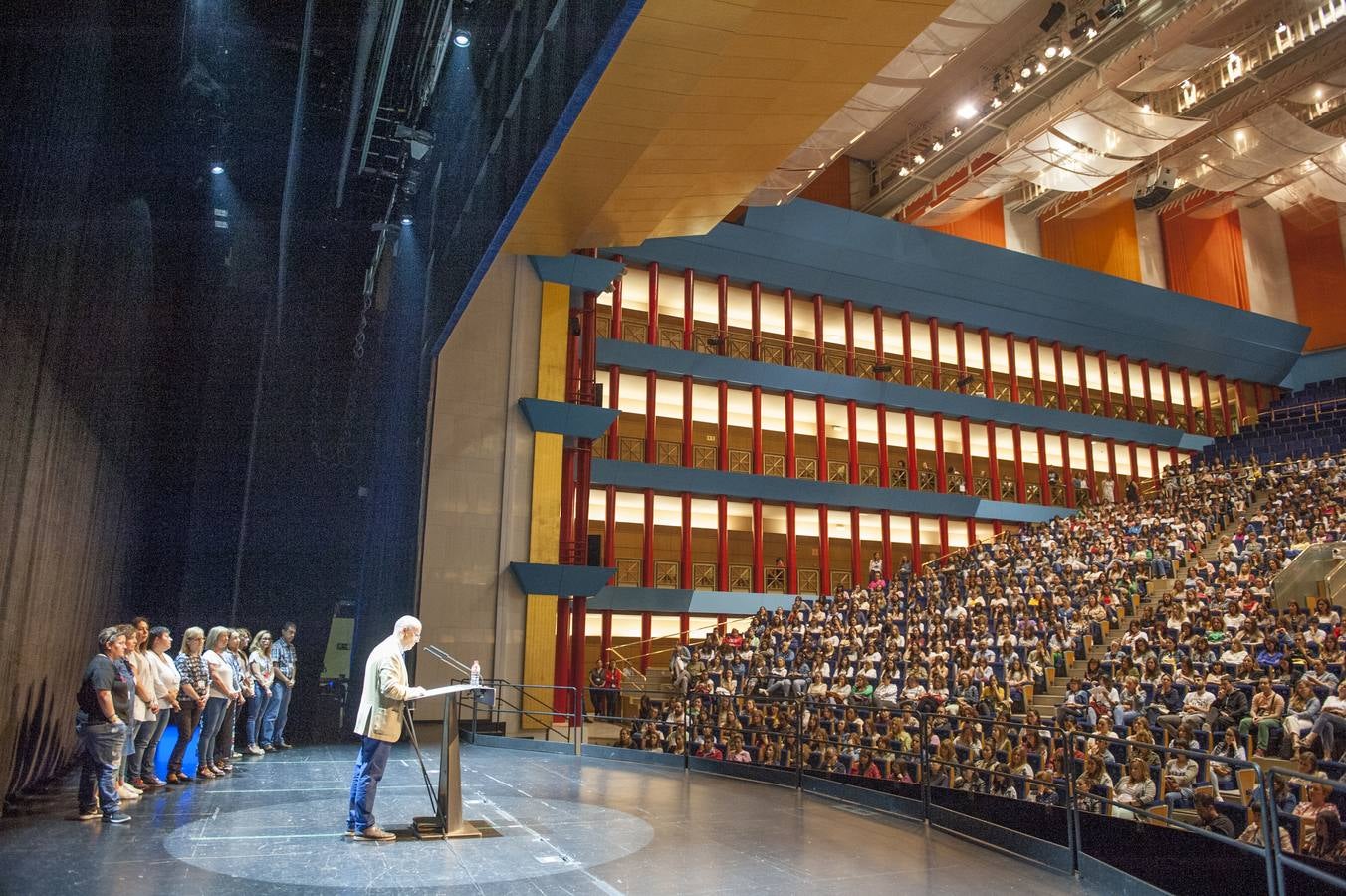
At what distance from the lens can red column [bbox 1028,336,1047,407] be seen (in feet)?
95.5

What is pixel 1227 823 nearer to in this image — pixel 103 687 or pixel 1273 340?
pixel 103 687

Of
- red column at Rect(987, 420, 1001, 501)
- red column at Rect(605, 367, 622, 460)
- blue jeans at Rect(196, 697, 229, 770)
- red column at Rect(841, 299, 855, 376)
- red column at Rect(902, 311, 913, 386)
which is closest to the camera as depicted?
blue jeans at Rect(196, 697, 229, 770)

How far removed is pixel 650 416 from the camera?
75.5 ft

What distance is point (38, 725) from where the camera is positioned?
8039mm

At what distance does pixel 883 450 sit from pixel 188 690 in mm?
20833

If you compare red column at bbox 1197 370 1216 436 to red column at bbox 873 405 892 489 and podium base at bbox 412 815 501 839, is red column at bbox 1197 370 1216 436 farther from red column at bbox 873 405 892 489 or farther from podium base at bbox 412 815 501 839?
podium base at bbox 412 815 501 839

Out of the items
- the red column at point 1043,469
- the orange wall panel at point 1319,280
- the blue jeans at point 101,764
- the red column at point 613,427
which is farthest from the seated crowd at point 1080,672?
the orange wall panel at point 1319,280

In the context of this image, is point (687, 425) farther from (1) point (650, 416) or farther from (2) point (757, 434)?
(2) point (757, 434)

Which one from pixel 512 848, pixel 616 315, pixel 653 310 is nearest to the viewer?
pixel 512 848

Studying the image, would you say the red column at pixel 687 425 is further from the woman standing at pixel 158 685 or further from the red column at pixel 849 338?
the woman standing at pixel 158 685

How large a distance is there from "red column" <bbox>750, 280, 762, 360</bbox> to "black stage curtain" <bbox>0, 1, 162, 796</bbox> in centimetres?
1656

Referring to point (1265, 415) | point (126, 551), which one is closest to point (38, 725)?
point (126, 551)

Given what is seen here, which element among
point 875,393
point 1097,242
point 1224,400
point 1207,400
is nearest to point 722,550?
point 875,393

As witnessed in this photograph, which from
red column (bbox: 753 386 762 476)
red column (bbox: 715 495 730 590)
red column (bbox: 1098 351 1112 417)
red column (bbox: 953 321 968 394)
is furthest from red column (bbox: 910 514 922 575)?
red column (bbox: 1098 351 1112 417)
